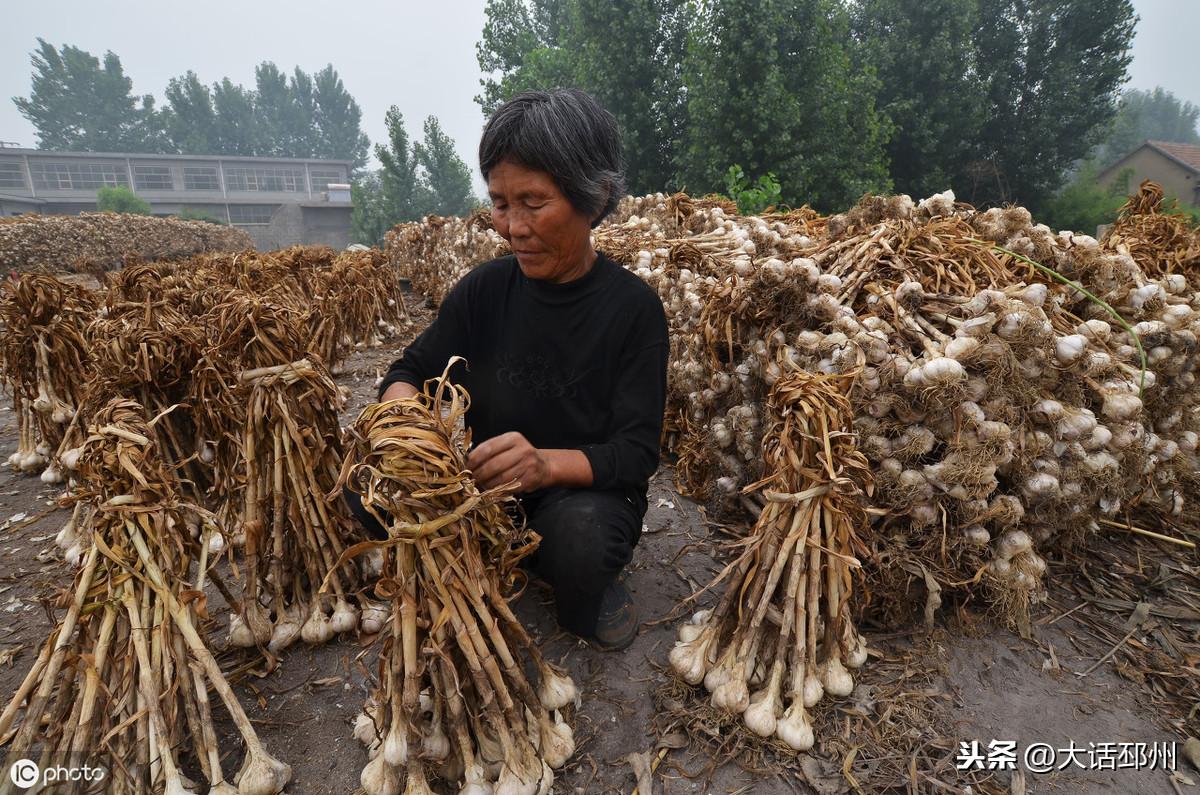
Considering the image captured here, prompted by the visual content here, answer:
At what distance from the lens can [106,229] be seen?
60.4 ft

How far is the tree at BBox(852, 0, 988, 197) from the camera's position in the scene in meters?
18.8

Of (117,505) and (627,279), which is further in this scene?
(627,279)

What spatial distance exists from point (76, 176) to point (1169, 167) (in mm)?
68512

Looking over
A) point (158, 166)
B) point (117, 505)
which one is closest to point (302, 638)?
point (117, 505)

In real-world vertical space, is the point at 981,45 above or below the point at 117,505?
above

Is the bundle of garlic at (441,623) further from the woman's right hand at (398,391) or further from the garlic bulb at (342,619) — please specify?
the garlic bulb at (342,619)

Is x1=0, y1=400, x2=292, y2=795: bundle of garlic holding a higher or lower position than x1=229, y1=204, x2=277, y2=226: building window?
lower

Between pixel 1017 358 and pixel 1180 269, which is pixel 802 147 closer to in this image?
pixel 1180 269

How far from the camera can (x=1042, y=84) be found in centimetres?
1889

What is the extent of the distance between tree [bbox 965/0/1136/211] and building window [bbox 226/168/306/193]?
176 feet

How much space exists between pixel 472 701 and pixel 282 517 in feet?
3.15

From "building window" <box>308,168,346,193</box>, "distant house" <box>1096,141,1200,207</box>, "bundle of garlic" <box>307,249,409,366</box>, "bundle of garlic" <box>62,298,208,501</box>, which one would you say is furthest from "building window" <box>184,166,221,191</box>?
"distant house" <box>1096,141,1200,207</box>

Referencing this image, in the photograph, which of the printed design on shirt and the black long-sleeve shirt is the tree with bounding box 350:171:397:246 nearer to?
the black long-sleeve shirt

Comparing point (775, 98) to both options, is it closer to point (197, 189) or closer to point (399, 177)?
point (399, 177)
